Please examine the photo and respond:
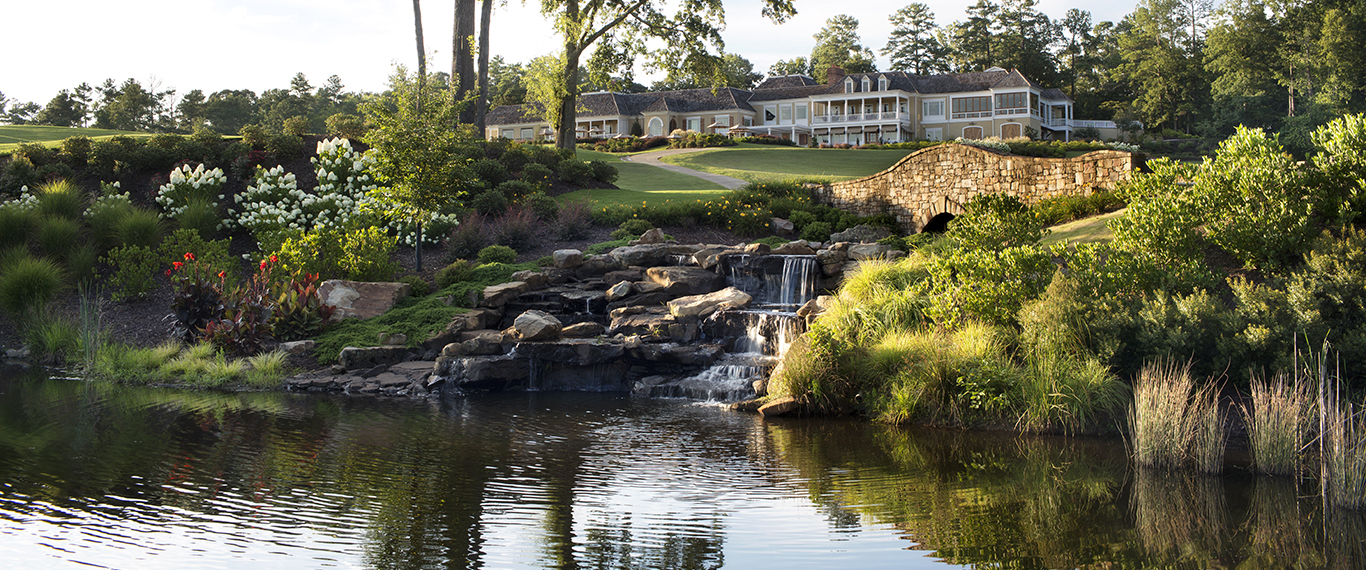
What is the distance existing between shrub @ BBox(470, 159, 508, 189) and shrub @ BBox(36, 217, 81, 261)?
29.1 ft

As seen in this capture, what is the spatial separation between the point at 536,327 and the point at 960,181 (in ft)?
36.3

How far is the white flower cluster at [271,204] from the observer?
18344mm

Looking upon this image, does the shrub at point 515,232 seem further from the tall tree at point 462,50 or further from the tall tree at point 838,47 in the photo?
the tall tree at point 838,47

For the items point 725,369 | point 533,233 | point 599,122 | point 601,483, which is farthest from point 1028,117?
point 601,483

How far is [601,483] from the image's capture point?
716 cm

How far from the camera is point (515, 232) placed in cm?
1847

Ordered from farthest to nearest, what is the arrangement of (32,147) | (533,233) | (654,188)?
(654,188) → (32,147) → (533,233)

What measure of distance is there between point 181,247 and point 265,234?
1.45 meters

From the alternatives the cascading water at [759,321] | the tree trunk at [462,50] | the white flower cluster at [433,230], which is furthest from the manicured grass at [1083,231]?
the tree trunk at [462,50]

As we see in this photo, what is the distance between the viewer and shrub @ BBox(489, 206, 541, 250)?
18.4 meters

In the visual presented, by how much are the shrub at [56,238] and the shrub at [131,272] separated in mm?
1034

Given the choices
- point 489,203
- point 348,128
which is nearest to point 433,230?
point 489,203

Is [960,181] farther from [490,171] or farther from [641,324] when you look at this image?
[490,171]

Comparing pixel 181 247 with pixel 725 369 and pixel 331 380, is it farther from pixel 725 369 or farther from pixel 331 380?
pixel 725 369
